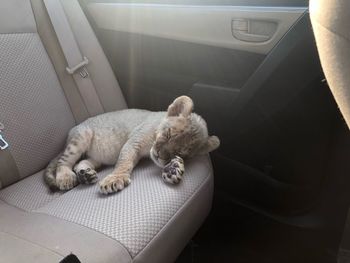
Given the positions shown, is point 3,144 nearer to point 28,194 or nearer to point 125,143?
point 28,194

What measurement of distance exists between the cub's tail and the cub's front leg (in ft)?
0.77

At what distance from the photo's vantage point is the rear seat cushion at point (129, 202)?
1.30 meters

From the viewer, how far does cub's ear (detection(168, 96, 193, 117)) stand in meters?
1.81

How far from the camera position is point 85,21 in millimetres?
2119

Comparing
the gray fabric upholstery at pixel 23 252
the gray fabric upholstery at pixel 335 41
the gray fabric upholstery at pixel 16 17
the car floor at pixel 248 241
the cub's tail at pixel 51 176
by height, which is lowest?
the car floor at pixel 248 241

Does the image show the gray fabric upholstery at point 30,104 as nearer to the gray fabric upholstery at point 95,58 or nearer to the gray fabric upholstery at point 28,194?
the gray fabric upholstery at point 28,194

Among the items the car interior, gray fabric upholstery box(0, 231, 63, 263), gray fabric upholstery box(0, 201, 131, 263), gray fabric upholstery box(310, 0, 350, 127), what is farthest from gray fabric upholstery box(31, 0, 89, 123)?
gray fabric upholstery box(310, 0, 350, 127)

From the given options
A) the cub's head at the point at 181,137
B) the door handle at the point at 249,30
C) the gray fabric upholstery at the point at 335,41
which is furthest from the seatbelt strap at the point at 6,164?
the gray fabric upholstery at the point at 335,41

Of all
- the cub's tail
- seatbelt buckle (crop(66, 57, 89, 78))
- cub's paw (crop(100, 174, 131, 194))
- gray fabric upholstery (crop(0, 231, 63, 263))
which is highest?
seatbelt buckle (crop(66, 57, 89, 78))

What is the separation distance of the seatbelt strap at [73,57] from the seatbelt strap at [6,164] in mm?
471

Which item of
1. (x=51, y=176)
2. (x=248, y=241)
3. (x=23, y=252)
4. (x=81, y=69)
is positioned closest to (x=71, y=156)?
(x=51, y=176)

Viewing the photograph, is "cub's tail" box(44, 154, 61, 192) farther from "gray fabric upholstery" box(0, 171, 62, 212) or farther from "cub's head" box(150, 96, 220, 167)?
"cub's head" box(150, 96, 220, 167)

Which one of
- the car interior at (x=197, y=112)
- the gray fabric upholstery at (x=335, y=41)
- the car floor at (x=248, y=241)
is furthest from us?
the car floor at (x=248, y=241)

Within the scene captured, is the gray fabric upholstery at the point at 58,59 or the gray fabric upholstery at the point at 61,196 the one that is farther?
the gray fabric upholstery at the point at 58,59
